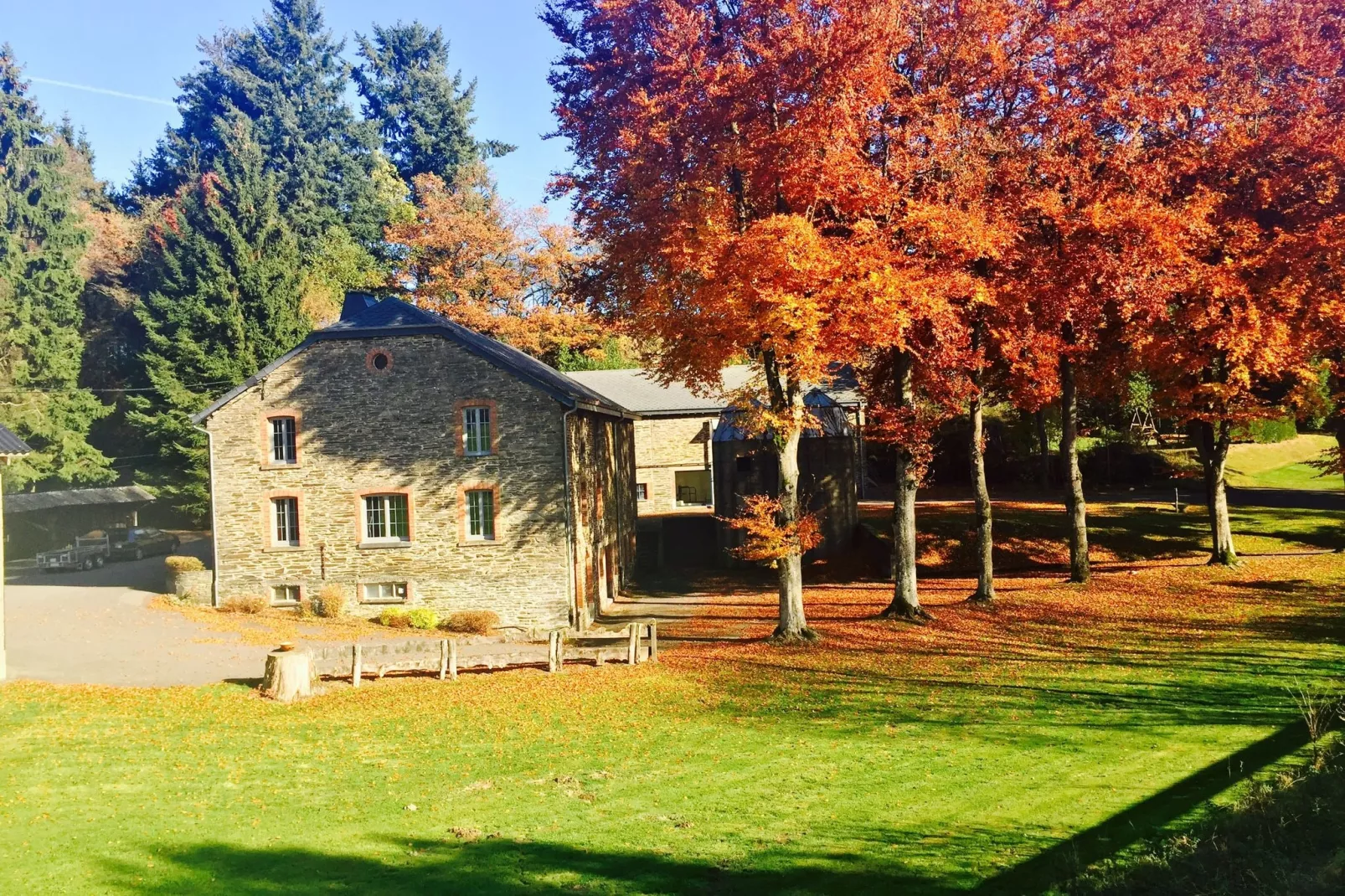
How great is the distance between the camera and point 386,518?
97.3 ft

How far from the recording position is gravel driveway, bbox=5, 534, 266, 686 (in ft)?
70.1

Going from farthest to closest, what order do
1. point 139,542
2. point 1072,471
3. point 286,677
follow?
point 139,542 → point 1072,471 → point 286,677

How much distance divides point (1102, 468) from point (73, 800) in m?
47.7

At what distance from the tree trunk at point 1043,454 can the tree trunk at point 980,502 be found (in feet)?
73.1

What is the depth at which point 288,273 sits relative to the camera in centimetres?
5169

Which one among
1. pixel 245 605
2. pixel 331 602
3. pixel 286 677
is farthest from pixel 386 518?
pixel 286 677

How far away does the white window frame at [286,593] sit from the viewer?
29844mm

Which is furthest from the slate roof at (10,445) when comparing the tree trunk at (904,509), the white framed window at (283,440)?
the tree trunk at (904,509)

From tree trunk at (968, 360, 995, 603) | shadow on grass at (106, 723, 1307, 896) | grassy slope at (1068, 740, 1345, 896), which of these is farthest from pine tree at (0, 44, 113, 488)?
grassy slope at (1068, 740, 1345, 896)

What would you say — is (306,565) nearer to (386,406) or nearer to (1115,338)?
(386,406)

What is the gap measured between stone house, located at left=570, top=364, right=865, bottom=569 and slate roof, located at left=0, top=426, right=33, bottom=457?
24940 mm

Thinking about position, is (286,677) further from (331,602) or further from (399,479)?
(399,479)

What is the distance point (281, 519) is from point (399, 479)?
422cm

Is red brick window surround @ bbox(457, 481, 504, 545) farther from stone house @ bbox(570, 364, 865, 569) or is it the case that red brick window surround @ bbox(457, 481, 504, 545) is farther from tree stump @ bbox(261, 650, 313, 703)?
stone house @ bbox(570, 364, 865, 569)
